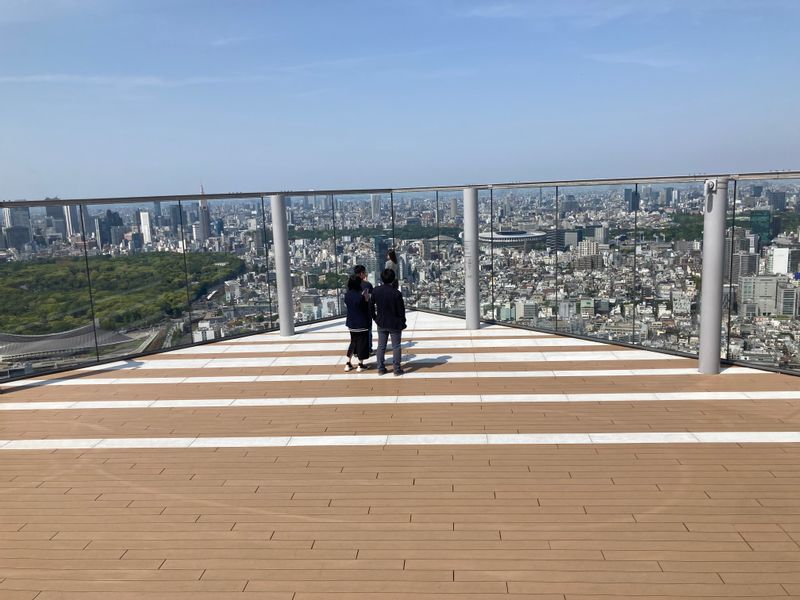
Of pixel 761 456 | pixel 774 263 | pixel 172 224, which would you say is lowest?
pixel 761 456

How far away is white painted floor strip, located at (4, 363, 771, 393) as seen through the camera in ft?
27.2

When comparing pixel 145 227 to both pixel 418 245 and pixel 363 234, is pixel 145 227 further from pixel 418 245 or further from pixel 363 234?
pixel 418 245

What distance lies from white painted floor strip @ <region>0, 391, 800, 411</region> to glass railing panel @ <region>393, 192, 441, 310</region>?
211 inches

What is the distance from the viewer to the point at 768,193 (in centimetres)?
769

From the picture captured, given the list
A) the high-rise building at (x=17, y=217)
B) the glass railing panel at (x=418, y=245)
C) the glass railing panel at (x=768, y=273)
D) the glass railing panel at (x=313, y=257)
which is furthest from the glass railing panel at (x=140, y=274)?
the glass railing panel at (x=768, y=273)

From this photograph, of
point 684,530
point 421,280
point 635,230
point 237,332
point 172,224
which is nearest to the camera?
point 684,530

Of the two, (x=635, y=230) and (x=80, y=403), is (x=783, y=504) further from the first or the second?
(x=80, y=403)

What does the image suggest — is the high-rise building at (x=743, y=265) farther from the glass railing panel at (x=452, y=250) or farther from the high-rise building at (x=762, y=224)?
the glass railing panel at (x=452, y=250)

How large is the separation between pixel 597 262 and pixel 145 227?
708 cm

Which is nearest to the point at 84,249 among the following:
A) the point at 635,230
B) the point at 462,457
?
the point at 462,457

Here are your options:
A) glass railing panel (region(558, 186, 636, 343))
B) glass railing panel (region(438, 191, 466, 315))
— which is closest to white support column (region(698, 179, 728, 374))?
glass railing panel (region(558, 186, 636, 343))

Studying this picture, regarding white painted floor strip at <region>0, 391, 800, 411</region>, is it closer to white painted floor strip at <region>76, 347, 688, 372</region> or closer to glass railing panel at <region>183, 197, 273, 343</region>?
white painted floor strip at <region>76, 347, 688, 372</region>

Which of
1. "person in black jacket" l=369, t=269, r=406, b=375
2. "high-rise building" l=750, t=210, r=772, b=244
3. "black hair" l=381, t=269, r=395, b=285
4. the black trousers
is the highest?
"high-rise building" l=750, t=210, r=772, b=244

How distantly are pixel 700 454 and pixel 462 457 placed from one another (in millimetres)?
2146
